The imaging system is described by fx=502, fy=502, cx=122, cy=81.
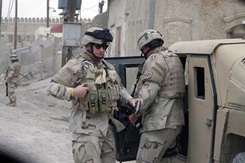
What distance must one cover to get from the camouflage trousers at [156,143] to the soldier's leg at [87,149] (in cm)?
42

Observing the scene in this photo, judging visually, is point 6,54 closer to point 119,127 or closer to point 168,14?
point 168,14

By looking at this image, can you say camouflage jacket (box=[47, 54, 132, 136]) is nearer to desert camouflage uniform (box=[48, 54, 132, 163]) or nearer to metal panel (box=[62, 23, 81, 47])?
desert camouflage uniform (box=[48, 54, 132, 163])

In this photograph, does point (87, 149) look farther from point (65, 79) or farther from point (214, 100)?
point (214, 100)

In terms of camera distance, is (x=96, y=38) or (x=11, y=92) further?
(x=11, y=92)

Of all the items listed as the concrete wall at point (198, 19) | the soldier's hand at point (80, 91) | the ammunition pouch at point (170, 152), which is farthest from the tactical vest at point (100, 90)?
the concrete wall at point (198, 19)

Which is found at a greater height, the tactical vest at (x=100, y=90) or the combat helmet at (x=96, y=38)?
the combat helmet at (x=96, y=38)

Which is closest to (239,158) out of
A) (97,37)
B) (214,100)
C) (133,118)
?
(214,100)

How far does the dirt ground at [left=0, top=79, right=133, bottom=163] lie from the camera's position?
24.6 feet

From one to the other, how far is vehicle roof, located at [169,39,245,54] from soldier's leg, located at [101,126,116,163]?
99 centimetres

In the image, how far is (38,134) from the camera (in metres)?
9.73

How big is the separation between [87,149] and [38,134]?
5530 mm

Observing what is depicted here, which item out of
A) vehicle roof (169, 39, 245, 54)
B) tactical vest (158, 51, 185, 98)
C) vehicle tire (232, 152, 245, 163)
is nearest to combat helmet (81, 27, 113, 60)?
tactical vest (158, 51, 185, 98)

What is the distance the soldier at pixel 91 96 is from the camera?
436cm

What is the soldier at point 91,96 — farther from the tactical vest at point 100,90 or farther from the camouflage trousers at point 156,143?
the camouflage trousers at point 156,143
